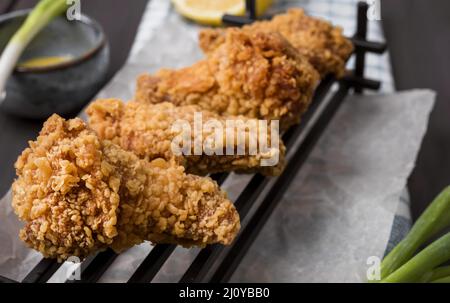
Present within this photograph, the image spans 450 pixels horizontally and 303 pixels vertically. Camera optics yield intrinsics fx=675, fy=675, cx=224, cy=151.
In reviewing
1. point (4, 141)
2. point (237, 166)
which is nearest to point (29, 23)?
point (4, 141)

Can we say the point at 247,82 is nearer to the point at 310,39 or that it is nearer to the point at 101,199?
the point at 310,39

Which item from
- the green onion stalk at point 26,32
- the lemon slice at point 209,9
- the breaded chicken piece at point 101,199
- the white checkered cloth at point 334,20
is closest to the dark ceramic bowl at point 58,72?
the green onion stalk at point 26,32

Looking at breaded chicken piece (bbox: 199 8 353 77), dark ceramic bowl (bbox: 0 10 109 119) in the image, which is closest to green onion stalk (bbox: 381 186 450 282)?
breaded chicken piece (bbox: 199 8 353 77)

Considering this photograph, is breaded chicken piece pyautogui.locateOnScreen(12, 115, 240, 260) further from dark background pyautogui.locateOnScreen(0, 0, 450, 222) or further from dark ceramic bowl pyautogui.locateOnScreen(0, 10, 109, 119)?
dark ceramic bowl pyautogui.locateOnScreen(0, 10, 109, 119)

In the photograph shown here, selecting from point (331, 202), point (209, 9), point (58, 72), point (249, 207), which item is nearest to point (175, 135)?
point (249, 207)

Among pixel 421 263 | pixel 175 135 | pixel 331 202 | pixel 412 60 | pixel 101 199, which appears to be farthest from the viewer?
pixel 412 60

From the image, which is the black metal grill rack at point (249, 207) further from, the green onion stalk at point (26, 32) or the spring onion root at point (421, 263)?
the green onion stalk at point (26, 32)
